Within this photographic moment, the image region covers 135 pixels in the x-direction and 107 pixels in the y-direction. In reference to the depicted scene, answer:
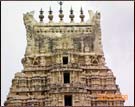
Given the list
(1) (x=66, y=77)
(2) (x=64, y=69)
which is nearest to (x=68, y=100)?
(1) (x=66, y=77)

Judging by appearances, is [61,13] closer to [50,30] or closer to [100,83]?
[50,30]

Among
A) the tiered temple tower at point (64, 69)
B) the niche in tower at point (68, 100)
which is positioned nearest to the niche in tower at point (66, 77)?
the tiered temple tower at point (64, 69)

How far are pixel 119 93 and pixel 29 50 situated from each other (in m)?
6.65

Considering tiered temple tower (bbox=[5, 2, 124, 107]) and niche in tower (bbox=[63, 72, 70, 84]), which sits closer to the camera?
tiered temple tower (bbox=[5, 2, 124, 107])

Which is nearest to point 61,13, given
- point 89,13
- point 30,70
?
point 89,13

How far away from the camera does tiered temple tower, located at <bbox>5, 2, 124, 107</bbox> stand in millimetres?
43344

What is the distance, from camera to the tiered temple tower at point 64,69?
43.3m

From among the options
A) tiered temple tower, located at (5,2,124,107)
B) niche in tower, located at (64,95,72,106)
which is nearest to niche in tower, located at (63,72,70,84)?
tiered temple tower, located at (5,2,124,107)

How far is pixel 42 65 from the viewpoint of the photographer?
1769 inches

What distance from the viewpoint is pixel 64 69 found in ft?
144

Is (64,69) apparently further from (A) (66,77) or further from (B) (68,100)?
(B) (68,100)

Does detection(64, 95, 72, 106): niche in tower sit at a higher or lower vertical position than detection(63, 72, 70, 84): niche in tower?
lower

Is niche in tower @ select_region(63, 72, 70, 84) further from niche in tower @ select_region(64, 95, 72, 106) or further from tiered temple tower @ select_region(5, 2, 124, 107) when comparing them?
niche in tower @ select_region(64, 95, 72, 106)

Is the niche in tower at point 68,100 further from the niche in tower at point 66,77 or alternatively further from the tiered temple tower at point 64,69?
the niche in tower at point 66,77
